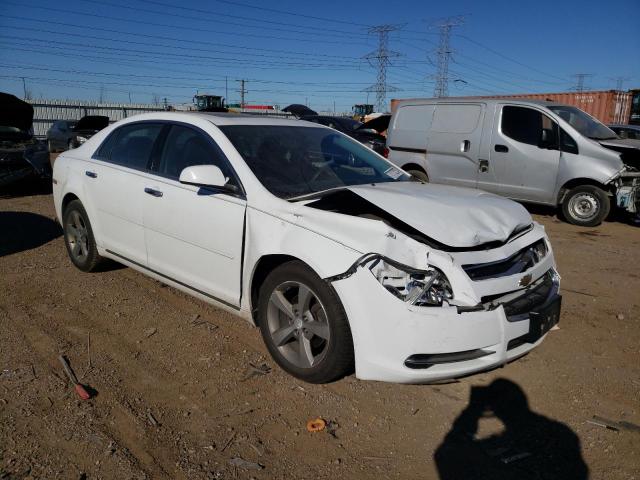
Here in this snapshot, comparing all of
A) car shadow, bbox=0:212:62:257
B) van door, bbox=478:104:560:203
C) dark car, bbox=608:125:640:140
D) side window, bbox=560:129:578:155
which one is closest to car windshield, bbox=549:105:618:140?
side window, bbox=560:129:578:155

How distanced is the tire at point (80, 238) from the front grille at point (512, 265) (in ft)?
11.2

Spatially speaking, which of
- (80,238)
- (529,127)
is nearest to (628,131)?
(529,127)

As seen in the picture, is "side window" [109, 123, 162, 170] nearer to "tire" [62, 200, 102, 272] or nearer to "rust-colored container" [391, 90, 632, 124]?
"tire" [62, 200, 102, 272]

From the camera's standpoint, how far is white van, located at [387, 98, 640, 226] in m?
7.78

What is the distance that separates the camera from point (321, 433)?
8.68 ft

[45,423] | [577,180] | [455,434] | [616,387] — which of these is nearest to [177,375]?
[45,423]

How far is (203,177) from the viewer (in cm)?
316

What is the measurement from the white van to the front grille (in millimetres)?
5327

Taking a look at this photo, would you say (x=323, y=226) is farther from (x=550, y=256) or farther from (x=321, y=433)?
(x=550, y=256)

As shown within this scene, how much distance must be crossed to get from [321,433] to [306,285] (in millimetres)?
778

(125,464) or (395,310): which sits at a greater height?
(395,310)

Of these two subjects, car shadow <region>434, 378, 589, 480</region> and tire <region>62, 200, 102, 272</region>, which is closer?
car shadow <region>434, 378, 589, 480</region>

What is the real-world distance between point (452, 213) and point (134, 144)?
277 cm

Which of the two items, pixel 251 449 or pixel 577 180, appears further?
pixel 577 180
